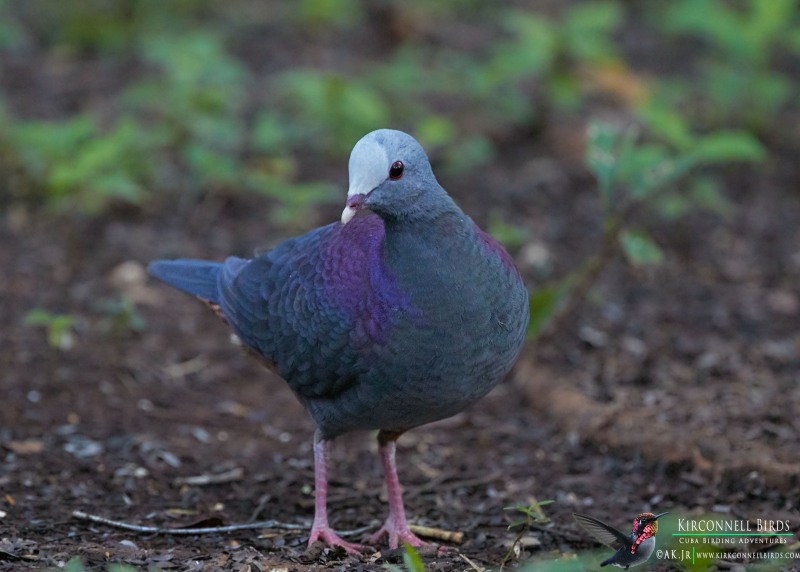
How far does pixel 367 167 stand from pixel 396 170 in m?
0.11

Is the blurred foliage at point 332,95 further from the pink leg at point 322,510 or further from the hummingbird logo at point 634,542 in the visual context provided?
the hummingbird logo at point 634,542

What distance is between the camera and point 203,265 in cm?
472

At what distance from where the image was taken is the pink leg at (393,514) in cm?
402

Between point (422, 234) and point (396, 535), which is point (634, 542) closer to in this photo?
point (396, 535)

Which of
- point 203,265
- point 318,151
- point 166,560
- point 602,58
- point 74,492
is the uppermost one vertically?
point 602,58

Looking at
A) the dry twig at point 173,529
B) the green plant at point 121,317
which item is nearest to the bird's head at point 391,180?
the dry twig at point 173,529

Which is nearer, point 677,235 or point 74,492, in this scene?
Result: point 74,492

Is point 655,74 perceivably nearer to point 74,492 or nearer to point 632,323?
point 632,323

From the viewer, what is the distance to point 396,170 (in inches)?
138

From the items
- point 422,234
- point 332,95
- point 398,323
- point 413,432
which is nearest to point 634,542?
point 398,323

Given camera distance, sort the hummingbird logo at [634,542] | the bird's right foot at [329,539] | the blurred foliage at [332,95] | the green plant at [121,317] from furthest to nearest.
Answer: the blurred foliage at [332,95], the green plant at [121,317], the bird's right foot at [329,539], the hummingbird logo at [634,542]

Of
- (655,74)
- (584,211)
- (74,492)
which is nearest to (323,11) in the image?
(655,74)

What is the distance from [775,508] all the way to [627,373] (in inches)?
62.7

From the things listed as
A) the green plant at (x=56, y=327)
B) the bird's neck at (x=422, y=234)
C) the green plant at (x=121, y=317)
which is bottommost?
the bird's neck at (x=422, y=234)
